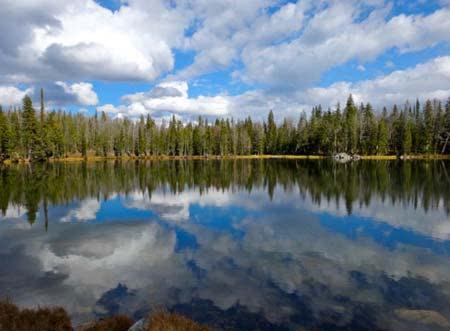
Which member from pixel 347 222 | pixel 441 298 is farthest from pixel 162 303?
pixel 347 222

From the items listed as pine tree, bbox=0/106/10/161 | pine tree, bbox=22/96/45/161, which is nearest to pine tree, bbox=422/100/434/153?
pine tree, bbox=22/96/45/161

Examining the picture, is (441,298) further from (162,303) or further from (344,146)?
(344,146)

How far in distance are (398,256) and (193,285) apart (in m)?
10.9

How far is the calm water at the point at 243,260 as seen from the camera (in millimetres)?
11992

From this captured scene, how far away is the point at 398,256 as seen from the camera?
58.3 ft

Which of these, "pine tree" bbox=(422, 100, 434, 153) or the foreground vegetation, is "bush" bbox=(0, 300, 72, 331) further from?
"pine tree" bbox=(422, 100, 434, 153)

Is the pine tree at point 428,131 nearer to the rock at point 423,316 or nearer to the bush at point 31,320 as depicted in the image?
the rock at point 423,316

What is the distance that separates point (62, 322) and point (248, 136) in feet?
503

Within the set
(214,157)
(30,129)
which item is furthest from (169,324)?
(214,157)

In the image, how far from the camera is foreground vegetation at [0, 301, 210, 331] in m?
8.17

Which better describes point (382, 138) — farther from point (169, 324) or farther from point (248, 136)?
point (169, 324)

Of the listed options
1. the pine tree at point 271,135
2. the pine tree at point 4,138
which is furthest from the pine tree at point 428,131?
the pine tree at point 4,138

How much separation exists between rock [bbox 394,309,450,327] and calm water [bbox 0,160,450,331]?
0.04m

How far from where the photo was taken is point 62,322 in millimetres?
9586
